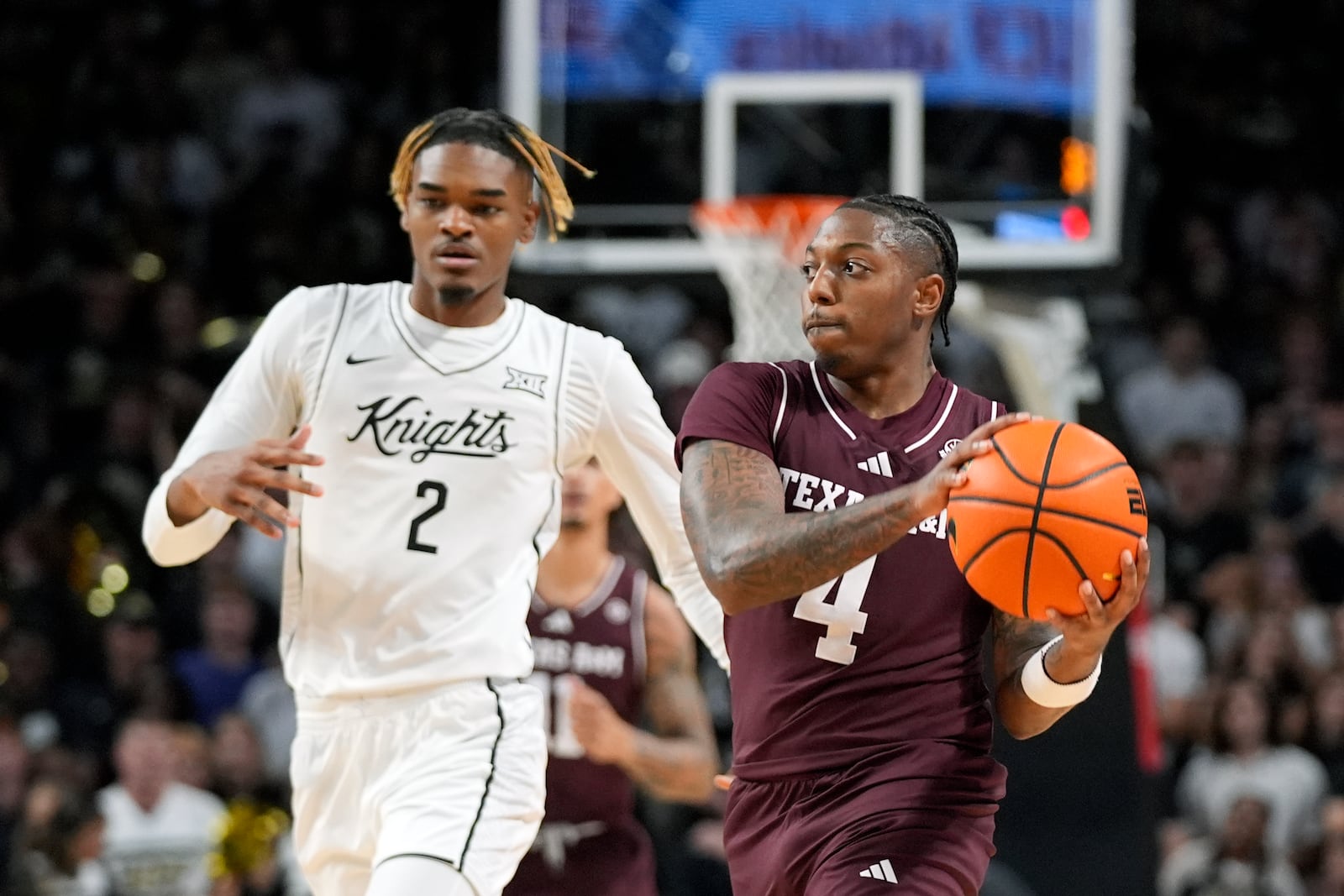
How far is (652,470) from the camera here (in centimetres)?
489

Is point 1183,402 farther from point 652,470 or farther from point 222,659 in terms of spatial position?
point 652,470

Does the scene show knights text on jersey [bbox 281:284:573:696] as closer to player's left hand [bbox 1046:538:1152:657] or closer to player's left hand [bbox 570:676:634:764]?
player's left hand [bbox 570:676:634:764]

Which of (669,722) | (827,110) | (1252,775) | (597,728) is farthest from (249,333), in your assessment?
(597,728)

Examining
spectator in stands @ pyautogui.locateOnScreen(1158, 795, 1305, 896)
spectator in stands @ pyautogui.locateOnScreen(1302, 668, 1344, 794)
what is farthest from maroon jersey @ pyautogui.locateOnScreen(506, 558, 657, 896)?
spectator in stands @ pyautogui.locateOnScreen(1302, 668, 1344, 794)

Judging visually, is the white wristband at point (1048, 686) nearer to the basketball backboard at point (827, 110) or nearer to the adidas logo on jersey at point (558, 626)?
the adidas logo on jersey at point (558, 626)

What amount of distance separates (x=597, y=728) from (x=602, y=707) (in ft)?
0.22

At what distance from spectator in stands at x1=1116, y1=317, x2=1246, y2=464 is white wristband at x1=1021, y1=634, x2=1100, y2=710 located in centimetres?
898

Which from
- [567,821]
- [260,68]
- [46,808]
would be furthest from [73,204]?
[567,821]

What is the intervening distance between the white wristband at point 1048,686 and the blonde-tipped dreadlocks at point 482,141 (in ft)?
6.10

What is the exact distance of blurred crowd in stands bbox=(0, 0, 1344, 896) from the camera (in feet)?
32.3

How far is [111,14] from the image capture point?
14625 millimetres

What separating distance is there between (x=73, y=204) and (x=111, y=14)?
191 centimetres

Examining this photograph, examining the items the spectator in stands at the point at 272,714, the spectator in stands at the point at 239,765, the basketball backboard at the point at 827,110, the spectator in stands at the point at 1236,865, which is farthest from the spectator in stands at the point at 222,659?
the spectator in stands at the point at 1236,865

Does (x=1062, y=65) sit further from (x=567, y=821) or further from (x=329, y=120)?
(x=329, y=120)
